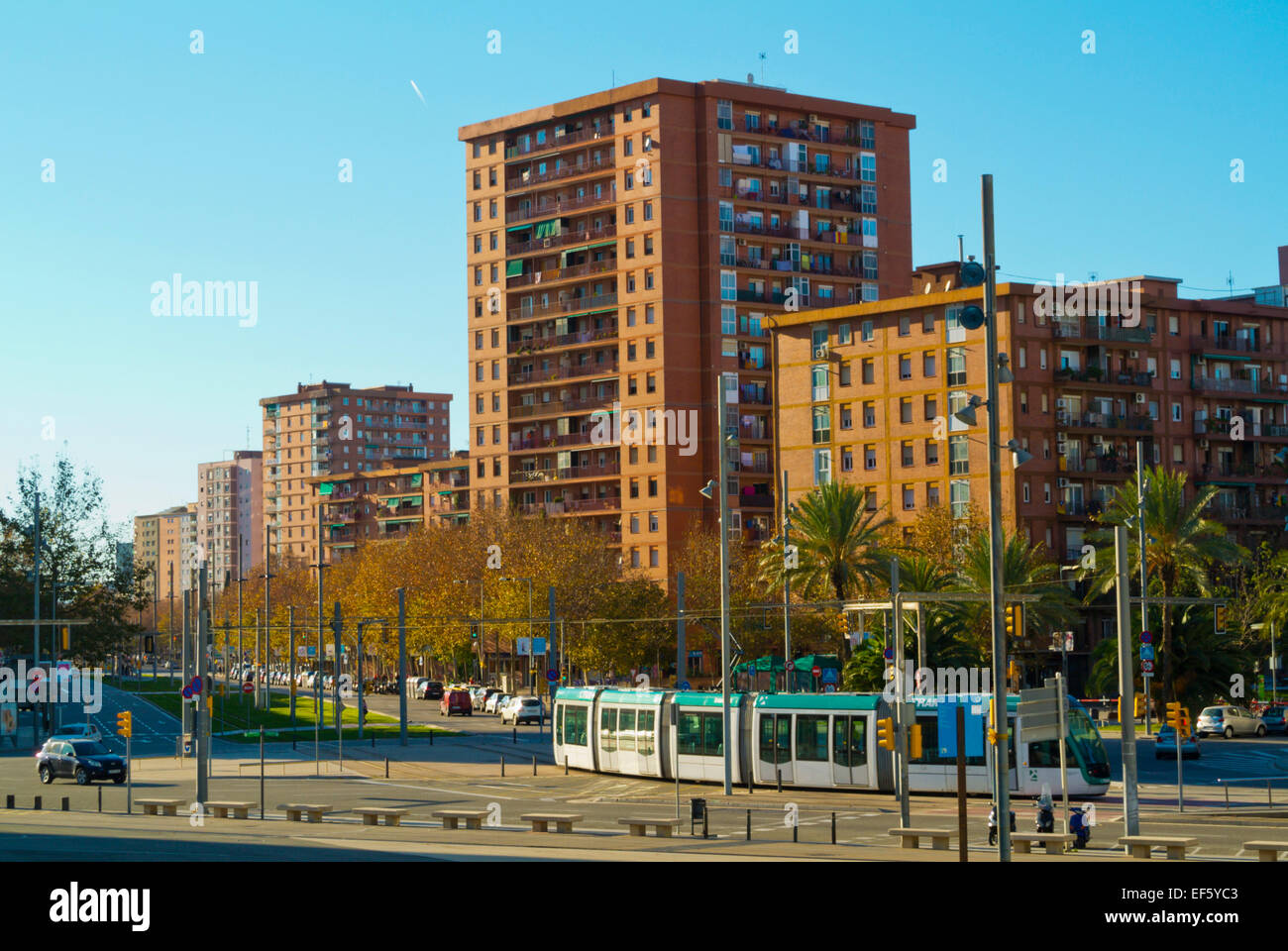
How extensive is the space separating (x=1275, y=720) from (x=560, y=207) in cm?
6729

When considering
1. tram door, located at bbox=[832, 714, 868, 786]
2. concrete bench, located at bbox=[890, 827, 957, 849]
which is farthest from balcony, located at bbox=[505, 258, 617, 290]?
concrete bench, located at bbox=[890, 827, 957, 849]

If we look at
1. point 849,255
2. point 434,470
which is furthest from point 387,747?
point 434,470

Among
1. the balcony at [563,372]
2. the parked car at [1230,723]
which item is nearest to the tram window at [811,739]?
the parked car at [1230,723]

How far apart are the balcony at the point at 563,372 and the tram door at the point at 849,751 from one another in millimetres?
71849

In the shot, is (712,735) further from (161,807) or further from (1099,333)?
(1099,333)

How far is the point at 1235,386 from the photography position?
92.2 meters

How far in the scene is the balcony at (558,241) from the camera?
11044 cm

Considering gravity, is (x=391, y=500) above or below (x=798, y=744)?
above

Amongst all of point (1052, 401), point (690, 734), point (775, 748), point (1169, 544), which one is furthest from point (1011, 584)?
point (1052, 401)

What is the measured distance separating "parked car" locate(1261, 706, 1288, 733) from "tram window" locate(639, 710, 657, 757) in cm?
3141

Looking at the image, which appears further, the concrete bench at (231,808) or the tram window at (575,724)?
the tram window at (575,724)

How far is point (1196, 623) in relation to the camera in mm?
64500

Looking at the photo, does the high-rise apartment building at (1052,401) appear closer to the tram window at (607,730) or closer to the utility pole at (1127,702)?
the tram window at (607,730)

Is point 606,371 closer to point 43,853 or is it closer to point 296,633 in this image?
point 296,633
